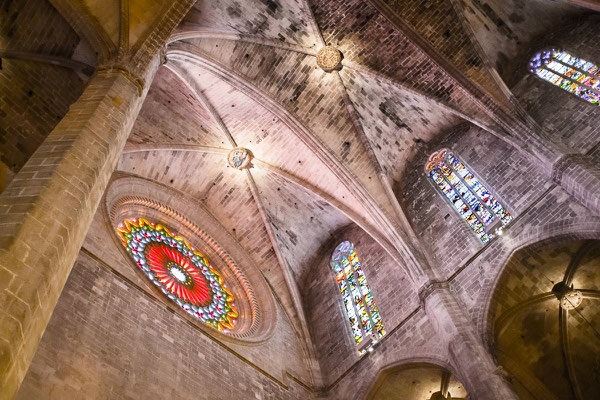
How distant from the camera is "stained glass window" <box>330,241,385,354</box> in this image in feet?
35.1

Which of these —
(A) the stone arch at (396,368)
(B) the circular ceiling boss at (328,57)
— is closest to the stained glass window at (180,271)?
(A) the stone arch at (396,368)

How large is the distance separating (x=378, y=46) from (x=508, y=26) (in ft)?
9.60

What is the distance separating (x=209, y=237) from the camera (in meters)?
12.5

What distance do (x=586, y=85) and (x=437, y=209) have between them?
3567 millimetres

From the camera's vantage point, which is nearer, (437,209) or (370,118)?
(437,209)

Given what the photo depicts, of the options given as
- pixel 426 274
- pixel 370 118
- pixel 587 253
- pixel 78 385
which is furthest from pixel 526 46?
pixel 78 385

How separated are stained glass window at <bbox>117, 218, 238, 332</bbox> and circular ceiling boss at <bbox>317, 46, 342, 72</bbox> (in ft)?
16.5

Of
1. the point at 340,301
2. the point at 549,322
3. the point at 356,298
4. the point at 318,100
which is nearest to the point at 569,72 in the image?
the point at 549,322

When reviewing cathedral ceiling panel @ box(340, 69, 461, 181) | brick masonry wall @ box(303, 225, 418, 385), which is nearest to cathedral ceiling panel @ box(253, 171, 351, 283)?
brick masonry wall @ box(303, 225, 418, 385)

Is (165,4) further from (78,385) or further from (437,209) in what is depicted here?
(437,209)

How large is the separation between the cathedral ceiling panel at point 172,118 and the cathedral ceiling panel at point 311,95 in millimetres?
1200

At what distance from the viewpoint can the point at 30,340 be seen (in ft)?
12.1

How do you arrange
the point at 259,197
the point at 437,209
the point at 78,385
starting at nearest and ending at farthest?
the point at 78,385 → the point at 437,209 → the point at 259,197

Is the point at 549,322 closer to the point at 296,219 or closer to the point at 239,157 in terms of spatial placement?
the point at 296,219
